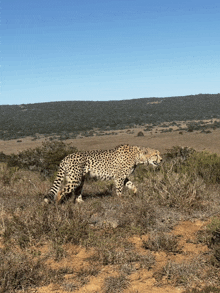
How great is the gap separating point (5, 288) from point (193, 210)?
11.8ft

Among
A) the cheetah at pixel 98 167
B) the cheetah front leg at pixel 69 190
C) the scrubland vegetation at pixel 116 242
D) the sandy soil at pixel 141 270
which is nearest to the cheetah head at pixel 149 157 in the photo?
the cheetah at pixel 98 167

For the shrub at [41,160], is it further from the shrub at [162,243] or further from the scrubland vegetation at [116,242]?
the shrub at [162,243]

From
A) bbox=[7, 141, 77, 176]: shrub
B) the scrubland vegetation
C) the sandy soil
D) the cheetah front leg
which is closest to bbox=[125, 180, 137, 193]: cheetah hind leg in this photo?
the scrubland vegetation

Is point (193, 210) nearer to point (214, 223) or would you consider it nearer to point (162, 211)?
point (162, 211)

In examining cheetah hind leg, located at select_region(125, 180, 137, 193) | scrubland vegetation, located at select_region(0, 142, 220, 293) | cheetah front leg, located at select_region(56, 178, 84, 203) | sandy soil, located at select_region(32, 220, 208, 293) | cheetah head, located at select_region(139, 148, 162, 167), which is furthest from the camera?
cheetah head, located at select_region(139, 148, 162, 167)

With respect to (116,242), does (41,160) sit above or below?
above

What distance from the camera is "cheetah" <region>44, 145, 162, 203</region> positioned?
7195mm

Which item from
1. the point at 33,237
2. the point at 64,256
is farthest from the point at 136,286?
the point at 33,237

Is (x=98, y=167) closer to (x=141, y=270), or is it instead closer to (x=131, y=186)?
(x=131, y=186)

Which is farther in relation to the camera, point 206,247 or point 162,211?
point 162,211

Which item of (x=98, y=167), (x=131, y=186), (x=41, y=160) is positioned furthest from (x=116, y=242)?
(x=41, y=160)

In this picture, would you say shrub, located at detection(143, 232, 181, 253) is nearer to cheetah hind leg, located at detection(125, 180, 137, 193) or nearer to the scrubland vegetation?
the scrubland vegetation

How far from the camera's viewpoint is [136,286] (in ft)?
12.6

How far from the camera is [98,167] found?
7660 mm
